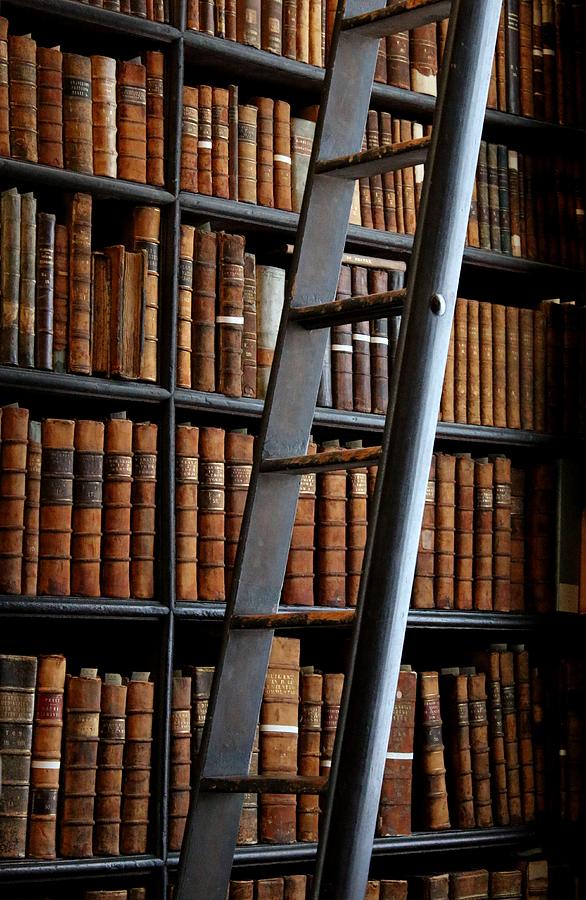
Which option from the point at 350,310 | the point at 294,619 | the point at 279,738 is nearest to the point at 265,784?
the point at 294,619

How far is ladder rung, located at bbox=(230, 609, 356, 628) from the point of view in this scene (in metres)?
1.49

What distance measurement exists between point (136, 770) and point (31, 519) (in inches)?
18.8

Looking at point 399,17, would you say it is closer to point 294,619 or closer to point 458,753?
point 294,619

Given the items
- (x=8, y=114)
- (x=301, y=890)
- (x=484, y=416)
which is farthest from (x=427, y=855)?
(x=8, y=114)

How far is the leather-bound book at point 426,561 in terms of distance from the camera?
2658 mm

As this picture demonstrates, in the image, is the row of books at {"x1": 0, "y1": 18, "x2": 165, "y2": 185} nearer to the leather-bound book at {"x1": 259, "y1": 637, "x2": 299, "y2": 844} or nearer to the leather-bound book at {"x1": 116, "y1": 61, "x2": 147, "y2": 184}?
the leather-bound book at {"x1": 116, "y1": 61, "x2": 147, "y2": 184}

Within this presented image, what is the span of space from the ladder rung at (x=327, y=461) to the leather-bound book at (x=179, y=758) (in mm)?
844

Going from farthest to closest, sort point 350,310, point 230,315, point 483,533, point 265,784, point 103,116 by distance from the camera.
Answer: point 483,533
point 230,315
point 103,116
point 350,310
point 265,784

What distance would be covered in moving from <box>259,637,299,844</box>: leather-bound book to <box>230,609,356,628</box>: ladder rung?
85 centimetres

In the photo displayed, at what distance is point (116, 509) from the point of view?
2336 mm

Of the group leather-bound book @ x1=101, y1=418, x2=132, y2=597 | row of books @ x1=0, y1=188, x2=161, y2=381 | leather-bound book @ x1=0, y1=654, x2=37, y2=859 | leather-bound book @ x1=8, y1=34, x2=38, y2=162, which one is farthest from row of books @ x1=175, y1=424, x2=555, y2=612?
leather-bound book @ x1=8, y1=34, x2=38, y2=162

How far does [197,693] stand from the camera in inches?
94.7

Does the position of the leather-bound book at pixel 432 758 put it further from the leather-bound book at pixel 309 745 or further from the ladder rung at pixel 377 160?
the ladder rung at pixel 377 160

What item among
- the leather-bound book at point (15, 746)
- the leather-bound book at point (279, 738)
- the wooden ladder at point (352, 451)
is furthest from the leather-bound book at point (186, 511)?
the wooden ladder at point (352, 451)
